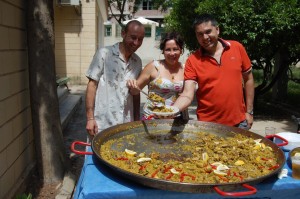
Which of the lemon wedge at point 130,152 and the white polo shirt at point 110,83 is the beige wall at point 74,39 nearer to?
the white polo shirt at point 110,83

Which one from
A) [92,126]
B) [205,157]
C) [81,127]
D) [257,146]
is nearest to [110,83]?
[92,126]

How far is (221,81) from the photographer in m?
2.85

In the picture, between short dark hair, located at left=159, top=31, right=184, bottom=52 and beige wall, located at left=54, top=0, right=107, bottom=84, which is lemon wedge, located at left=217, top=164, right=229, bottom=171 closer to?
short dark hair, located at left=159, top=31, right=184, bottom=52

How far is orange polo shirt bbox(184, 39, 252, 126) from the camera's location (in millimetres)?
2857

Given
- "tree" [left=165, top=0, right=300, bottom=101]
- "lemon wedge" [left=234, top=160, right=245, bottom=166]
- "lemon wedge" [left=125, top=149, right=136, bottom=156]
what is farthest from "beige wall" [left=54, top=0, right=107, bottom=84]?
"lemon wedge" [left=234, top=160, right=245, bottom=166]

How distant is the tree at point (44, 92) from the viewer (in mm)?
3710

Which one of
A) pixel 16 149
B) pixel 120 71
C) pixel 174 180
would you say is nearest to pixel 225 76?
pixel 120 71

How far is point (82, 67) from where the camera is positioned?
1202 cm

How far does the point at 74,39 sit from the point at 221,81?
966 cm

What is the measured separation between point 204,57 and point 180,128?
2.16 feet

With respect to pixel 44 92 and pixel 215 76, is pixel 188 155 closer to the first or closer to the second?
pixel 215 76

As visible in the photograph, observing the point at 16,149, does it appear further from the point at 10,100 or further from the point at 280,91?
the point at 280,91

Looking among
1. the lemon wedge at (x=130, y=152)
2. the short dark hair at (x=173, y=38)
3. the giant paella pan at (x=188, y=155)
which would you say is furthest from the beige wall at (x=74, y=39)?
the lemon wedge at (x=130, y=152)

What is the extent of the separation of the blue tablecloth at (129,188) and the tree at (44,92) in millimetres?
1989
